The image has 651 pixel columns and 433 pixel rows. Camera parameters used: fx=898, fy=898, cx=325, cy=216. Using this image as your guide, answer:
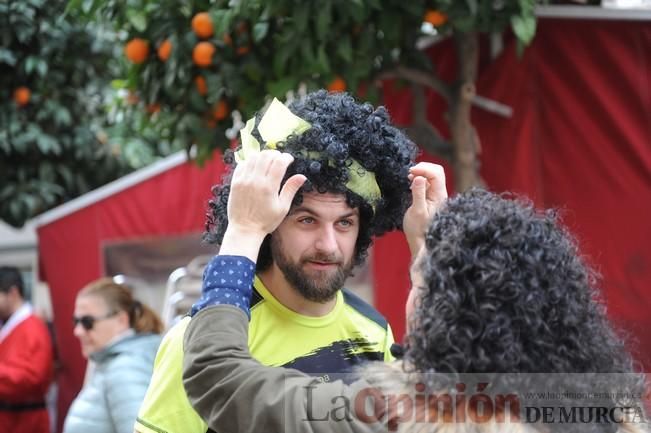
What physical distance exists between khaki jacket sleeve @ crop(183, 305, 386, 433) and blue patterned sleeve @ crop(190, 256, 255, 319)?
0.05m

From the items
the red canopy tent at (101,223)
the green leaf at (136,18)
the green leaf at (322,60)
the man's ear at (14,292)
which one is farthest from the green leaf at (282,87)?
the man's ear at (14,292)

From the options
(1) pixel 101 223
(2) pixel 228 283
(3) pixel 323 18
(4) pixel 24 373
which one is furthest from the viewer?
(1) pixel 101 223

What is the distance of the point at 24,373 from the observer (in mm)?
5660

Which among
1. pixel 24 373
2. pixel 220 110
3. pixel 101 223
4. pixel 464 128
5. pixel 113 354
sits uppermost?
pixel 220 110

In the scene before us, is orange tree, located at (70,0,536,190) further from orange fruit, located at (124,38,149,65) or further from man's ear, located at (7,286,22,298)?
man's ear, located at (7,286,22,298)

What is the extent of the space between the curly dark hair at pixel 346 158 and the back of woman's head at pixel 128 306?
1.94 meters

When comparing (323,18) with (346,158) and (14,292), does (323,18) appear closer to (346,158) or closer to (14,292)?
(346,158)

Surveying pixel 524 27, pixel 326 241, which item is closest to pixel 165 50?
pixel 524 27

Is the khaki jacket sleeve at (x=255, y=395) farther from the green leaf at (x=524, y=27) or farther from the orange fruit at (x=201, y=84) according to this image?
the orange fruit at (x=201, y=84)

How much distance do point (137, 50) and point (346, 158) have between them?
2.21m

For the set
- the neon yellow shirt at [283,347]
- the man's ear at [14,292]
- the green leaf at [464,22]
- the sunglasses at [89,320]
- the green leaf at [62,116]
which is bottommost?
the man's ear at [14,292]

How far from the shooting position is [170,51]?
13.4 ft

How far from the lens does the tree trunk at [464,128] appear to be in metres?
4.26

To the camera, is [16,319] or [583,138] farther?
[16,319]
